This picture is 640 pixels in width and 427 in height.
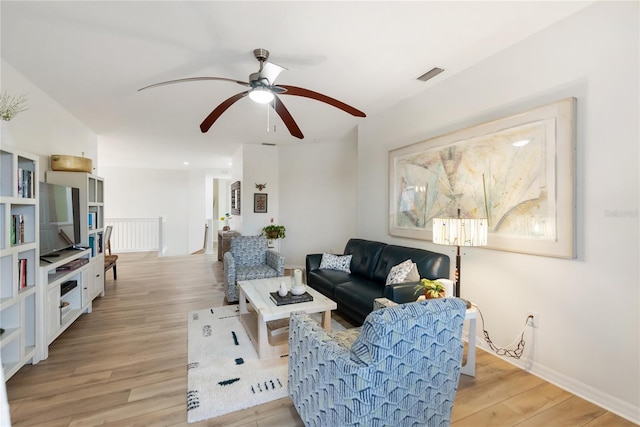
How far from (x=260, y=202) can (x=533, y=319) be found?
4871mm

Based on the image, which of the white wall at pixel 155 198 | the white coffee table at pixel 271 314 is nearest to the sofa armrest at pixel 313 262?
the white coffee table at pixel 271 314

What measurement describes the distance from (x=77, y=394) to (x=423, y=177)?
11.9 feet

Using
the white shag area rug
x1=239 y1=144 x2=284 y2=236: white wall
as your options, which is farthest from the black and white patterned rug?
x1=239 y1=144 x2=284 y2=236: white wall

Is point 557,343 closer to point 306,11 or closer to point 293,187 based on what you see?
point 306,11

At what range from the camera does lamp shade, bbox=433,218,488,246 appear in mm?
2338

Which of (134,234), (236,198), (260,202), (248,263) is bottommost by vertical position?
(248,263)

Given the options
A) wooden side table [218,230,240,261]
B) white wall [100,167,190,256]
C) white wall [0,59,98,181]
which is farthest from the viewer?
white wall [100,167,190,256]

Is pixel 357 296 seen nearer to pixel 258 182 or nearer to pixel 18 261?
pixel 18 261

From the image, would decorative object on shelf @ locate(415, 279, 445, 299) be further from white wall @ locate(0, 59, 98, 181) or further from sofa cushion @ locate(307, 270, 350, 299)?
white wall @ locate(0, 59, 98, 181)

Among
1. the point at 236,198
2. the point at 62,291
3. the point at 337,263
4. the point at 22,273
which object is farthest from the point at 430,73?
the point at 236,198

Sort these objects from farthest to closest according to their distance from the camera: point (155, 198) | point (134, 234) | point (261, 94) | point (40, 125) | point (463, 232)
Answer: point (155, 198)
point (134, 234)
point (40, 125)
point (463, 232)
point (261, 94)

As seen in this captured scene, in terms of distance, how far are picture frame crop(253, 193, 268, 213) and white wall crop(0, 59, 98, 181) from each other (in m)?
2.84

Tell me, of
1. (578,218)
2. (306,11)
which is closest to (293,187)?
(306,11)

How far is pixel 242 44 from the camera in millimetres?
2396
